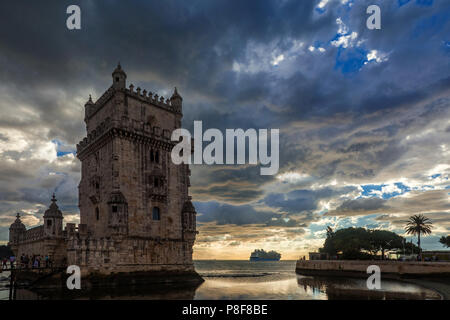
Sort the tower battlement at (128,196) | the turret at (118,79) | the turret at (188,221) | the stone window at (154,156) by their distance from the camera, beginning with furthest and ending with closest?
the turret at (188,221), the stone window at (154,156), the turret at (118,79), the tower battlement at (128,196)

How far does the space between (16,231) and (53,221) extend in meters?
16.5

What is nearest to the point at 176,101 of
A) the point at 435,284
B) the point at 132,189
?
the point at 132,189

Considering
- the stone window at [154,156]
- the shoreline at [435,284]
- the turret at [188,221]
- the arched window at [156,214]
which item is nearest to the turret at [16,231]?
the arched window at [156,214]

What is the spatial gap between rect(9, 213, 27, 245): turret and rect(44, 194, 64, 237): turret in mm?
15137

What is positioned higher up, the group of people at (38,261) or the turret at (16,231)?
the turret at (16,231)

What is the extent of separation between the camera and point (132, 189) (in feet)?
138

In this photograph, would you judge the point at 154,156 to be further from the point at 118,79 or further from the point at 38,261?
the point at 38,261

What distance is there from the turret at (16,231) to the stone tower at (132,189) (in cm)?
1669

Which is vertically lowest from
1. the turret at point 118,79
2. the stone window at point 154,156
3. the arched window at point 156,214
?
the arched window at point 156,214

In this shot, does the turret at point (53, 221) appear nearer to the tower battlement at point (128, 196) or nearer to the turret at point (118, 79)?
the tower battlement at point (128, 196)

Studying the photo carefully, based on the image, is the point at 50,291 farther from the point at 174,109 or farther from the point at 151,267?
the point at 174,109

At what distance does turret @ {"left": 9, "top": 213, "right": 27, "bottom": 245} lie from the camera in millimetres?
57094

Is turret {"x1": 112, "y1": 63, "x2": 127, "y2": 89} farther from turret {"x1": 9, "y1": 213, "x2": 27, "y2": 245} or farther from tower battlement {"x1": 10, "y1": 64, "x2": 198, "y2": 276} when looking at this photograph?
turret {"x1": 9, "y1": 213, "x2": 27, "y2": 245}

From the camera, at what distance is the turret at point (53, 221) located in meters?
45.7
